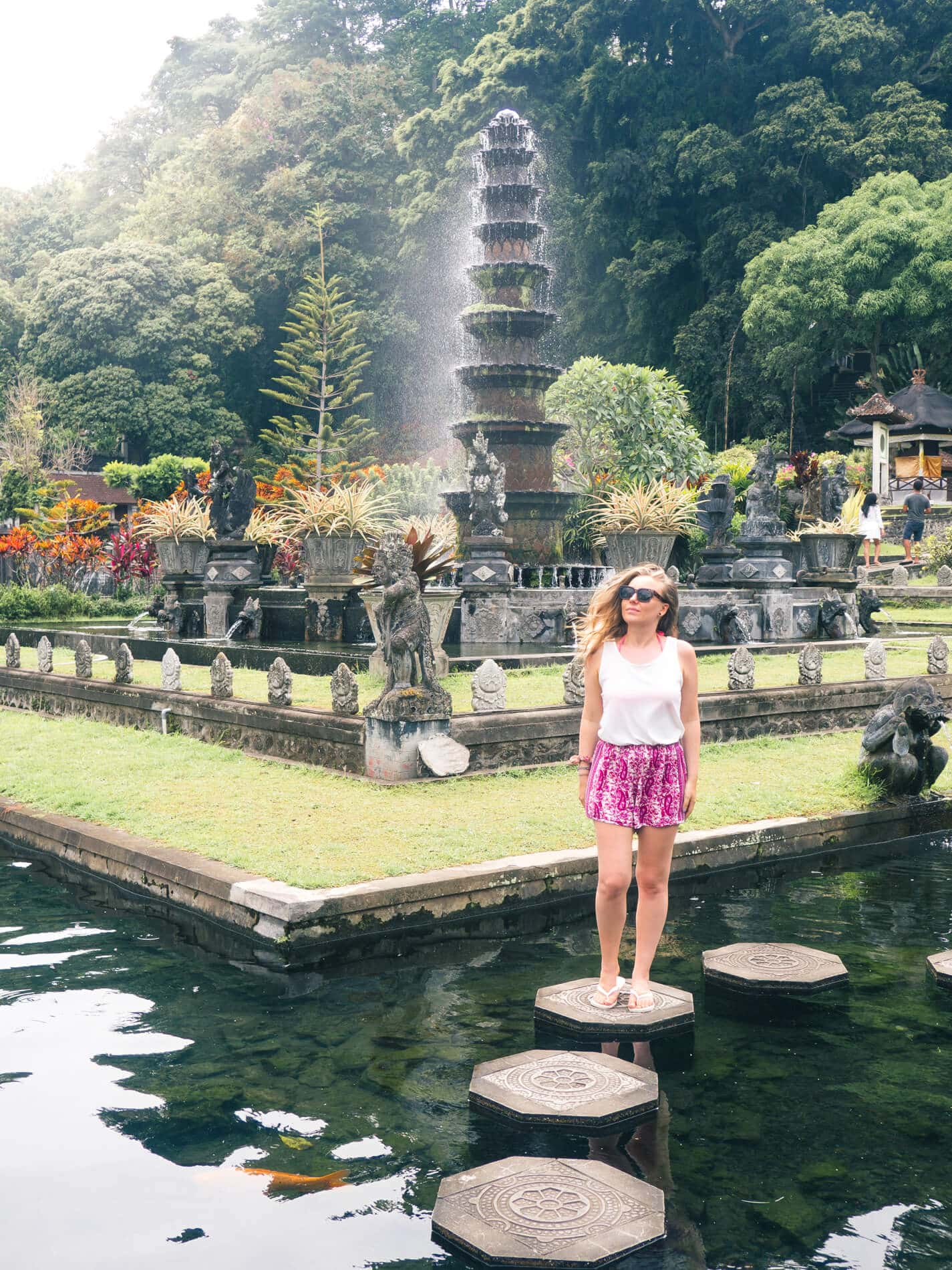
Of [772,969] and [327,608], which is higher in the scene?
[327,608]

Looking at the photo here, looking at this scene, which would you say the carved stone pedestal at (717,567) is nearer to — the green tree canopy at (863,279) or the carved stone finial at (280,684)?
the carved stone finial at (280,684)

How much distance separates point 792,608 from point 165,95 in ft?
214

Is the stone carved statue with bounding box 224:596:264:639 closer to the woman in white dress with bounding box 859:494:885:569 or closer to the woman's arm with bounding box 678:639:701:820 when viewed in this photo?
the woman's arm with bounding box 678:639:701:820

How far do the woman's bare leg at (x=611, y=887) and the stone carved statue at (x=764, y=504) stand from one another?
13052mm

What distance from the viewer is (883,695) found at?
39.4ft

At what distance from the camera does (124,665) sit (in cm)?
1234

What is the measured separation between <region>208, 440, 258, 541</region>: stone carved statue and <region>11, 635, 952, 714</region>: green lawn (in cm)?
303

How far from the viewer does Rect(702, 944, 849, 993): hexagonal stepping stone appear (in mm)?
5477

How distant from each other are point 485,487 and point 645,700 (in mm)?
12320

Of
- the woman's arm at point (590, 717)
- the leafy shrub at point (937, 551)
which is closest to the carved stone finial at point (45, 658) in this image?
the woman's arm at point (590, 717)

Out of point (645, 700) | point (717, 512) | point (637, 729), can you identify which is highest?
point (717, 512)

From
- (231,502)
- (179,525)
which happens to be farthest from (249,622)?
(231,502)

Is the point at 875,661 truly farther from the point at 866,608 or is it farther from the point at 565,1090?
the point at 565,1090

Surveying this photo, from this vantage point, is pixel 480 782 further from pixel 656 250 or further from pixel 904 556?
pixel 656 250
